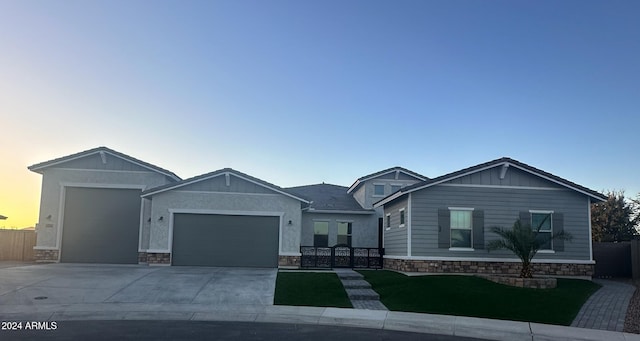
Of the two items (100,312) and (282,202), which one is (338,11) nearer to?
(282,202)

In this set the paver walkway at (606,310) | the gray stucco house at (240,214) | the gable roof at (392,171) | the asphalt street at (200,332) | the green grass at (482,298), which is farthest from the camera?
the gable roof at (392,171)

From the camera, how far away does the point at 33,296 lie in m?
14.6

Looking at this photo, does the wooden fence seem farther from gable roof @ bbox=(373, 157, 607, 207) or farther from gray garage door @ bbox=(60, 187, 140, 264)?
gable roof @ bbox=(373, 157, 607, 207)

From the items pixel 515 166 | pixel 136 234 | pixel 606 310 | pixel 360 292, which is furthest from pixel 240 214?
pixel 606 310

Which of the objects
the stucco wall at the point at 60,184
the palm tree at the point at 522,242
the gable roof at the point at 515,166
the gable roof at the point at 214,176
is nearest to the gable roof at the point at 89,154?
the stucco wall at the point at 60,184

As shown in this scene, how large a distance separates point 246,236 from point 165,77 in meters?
7.83

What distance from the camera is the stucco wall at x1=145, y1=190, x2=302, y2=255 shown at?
22.8 metres

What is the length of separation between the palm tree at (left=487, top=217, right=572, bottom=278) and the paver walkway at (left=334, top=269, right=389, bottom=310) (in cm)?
498

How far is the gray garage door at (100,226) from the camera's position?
24062mm

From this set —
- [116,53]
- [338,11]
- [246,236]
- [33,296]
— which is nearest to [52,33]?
[116,53]

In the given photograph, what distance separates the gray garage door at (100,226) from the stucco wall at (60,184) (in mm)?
287

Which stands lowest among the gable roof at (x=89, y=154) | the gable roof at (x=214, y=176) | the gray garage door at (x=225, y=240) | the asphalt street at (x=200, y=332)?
the asphalt street at (x=200, y=332)

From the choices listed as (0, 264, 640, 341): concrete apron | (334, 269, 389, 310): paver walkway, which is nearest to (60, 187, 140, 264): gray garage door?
(0, 264, 640, 341): concrete apron

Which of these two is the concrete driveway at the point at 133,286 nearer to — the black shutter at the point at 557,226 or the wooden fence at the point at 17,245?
the wooden fence at the point at 17,245
